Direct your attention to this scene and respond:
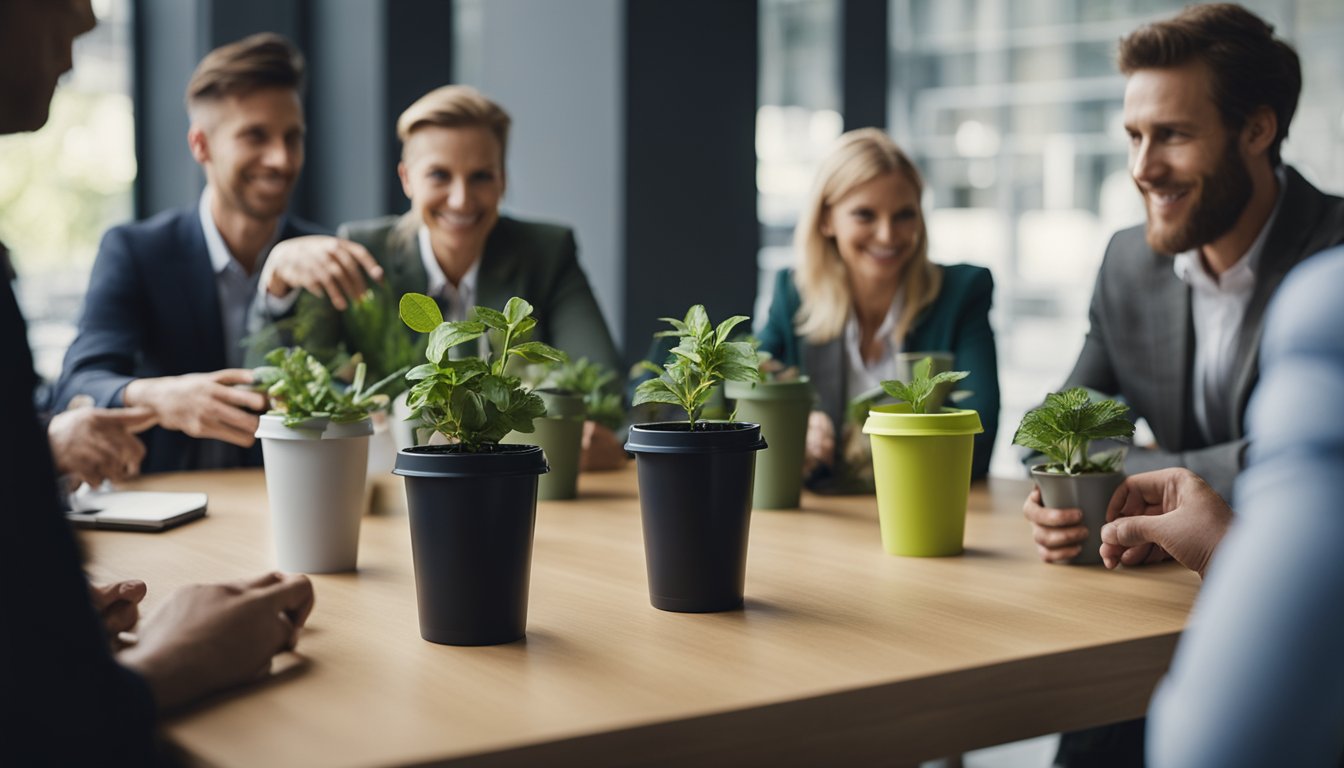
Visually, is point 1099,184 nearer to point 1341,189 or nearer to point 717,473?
point 1341,189

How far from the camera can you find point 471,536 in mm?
1214

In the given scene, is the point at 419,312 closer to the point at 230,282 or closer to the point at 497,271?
the point at 497,271

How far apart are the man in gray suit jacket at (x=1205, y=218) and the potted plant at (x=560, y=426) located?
1.09 metres

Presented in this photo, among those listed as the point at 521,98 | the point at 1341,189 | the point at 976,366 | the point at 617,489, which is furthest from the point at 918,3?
the point at 617,489

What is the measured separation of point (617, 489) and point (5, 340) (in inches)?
57.4

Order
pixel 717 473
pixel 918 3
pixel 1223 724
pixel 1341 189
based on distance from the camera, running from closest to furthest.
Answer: pixel 1223 724, pixel 717 473, pixel 1341 189, pixel 918 3

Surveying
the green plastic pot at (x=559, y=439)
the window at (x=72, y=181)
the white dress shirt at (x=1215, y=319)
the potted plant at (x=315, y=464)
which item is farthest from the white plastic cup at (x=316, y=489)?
the window at (x=72, y=181)

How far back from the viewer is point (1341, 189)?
6.75 metres

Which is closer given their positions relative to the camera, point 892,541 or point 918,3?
point 892,541

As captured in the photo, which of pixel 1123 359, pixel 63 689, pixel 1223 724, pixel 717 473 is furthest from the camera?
pixel 1123 359

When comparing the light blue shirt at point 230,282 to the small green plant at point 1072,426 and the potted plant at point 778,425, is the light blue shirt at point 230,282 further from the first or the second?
the small green plant at point 1072,426

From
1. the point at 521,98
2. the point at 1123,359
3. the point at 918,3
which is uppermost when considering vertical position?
the point at 918,3

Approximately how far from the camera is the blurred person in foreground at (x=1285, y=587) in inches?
26.9

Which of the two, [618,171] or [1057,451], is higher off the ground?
[618,171]
